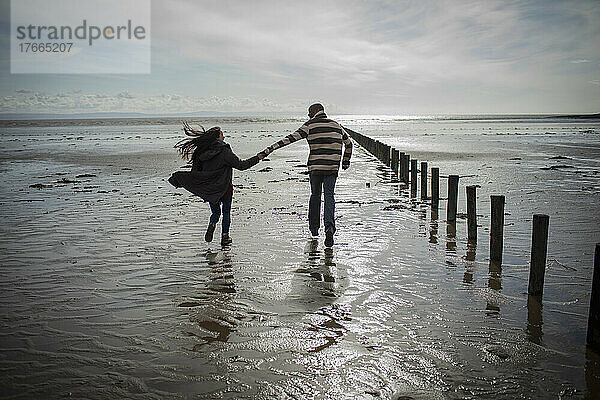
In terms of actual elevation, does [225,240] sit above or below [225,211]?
below

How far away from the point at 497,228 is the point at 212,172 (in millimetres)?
4553

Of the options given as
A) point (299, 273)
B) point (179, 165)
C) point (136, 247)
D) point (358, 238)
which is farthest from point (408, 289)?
point (179, 165)

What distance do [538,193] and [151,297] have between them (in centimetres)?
1285

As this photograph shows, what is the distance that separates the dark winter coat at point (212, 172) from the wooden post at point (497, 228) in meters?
4.01

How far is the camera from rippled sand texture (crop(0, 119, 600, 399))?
14.0 feet

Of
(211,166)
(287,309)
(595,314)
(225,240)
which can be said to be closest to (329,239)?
(225,240)

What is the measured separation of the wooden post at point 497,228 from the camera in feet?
25.3

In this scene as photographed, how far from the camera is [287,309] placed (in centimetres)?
584

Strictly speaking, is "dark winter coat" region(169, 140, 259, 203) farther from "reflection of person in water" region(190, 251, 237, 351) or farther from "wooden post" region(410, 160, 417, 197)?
"wooden post" region(410, 160, 417, 197)

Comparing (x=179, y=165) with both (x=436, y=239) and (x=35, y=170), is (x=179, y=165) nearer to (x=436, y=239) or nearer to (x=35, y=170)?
(x=35, y=170)

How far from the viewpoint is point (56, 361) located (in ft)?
15.1

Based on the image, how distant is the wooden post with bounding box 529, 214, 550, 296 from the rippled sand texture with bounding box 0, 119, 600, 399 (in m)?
0.20

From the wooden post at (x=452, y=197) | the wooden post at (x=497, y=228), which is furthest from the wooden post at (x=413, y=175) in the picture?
the wooden post at (x=497, y=228)

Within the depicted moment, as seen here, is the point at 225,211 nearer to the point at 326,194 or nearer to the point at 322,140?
the point at 326,194
